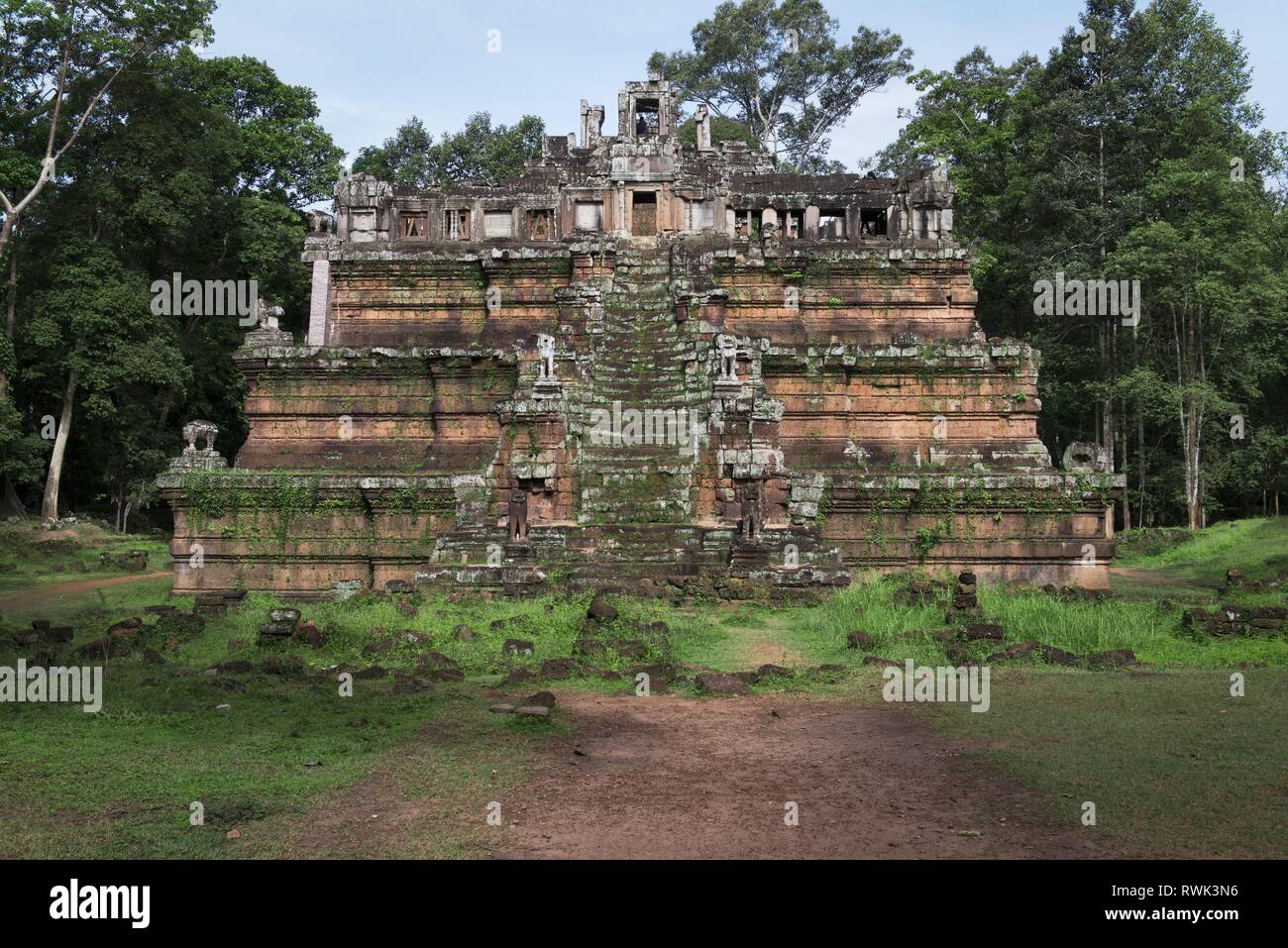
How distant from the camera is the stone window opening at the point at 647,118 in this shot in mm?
26594

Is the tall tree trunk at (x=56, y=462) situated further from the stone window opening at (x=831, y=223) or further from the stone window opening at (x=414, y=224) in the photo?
the stone window opening at (x=831, y=223)

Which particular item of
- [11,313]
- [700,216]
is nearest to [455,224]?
[700,216]

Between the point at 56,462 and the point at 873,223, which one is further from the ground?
the point at 873,223

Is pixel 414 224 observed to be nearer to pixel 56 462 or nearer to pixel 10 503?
pixel 56 462

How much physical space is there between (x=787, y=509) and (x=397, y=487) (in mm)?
7634

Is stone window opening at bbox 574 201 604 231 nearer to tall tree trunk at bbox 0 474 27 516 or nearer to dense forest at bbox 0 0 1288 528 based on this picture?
dense forest at bbox 0 0 1288 528

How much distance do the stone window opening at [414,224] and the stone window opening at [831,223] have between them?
10.2m

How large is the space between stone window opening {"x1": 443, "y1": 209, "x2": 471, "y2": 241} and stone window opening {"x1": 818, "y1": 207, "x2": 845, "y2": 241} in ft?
29.8

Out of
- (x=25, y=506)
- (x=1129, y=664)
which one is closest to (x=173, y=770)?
(x=1129, y=664)

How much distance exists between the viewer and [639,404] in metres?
20.6

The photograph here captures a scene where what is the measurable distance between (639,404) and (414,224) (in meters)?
9.68

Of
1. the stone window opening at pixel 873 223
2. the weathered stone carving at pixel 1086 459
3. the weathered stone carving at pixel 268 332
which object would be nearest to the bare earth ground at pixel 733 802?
the weathered stone carving at pixel 1086 459

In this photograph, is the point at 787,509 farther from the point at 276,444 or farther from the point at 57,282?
the point at 57,282

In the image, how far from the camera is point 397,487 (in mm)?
20062
